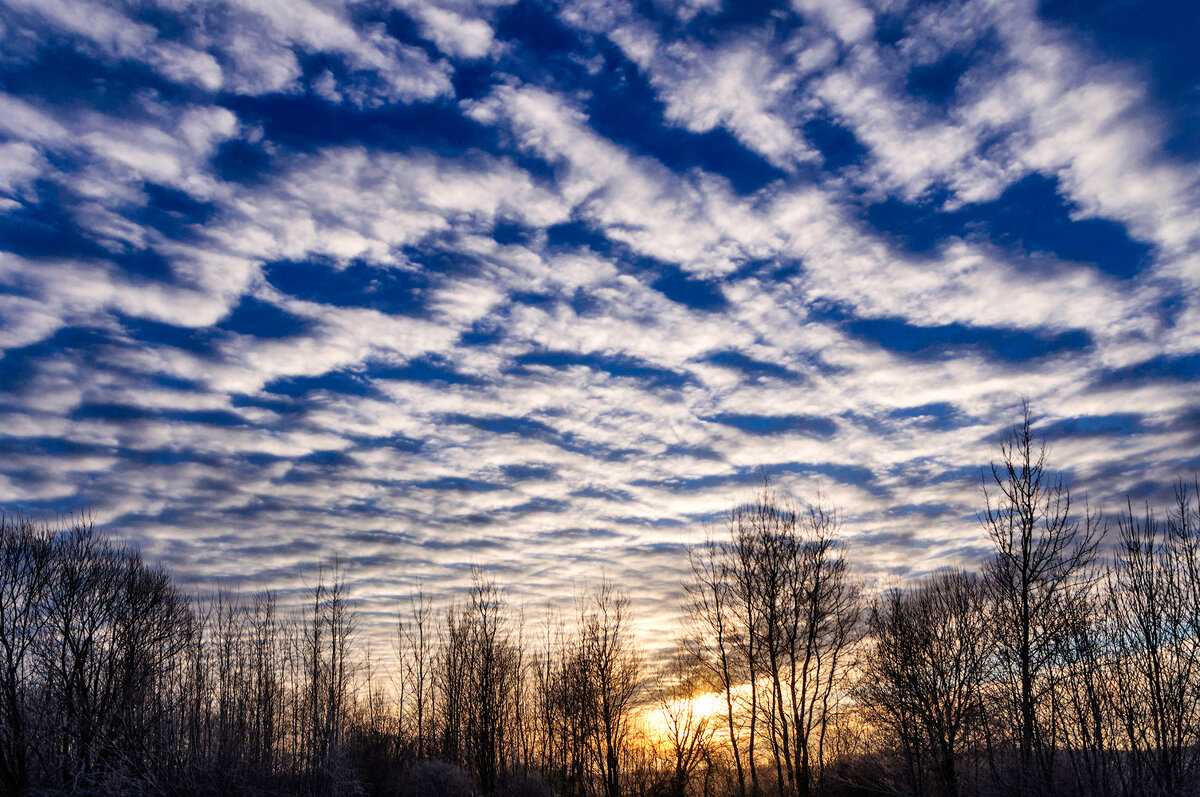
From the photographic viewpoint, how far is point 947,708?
24.1 metres

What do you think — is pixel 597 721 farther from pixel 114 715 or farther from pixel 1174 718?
pixel 1174 718

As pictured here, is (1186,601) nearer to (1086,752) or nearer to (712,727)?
(1086,752)

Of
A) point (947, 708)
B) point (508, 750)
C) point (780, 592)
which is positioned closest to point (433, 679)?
point (508, 750)

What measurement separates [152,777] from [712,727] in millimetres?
23632

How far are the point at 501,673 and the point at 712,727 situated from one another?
64.7ft

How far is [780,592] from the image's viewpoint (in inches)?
1329

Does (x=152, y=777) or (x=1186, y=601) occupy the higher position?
(x=1186, y=601)

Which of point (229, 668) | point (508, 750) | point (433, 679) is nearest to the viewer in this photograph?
point (229, 668)

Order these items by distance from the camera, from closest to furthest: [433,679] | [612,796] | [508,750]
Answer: [612,796] < [508,750] < [433,679]

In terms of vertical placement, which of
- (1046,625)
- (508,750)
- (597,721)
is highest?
(1046,625)

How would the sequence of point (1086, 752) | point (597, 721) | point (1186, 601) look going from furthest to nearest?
point (597, 721) → point (1186, 601) → point (1086, 752)

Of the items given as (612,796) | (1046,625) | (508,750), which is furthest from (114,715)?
(1046,625)

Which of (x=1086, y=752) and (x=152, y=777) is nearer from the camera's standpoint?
(x=1086, y=752)

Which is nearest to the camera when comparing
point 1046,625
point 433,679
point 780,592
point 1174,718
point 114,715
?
point 1174,718
